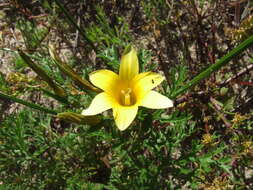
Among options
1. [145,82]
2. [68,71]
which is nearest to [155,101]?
[145,82]

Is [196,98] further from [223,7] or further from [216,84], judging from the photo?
[223,7]

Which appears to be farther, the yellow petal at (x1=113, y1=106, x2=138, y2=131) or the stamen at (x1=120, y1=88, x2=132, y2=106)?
the stamen at (x1=120, y1=88, x2=132, y2=106)

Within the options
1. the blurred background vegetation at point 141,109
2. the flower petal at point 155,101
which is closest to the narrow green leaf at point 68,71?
the blurred background vegetation at point 141,109

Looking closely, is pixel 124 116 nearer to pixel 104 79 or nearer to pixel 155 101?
pixel 155 101

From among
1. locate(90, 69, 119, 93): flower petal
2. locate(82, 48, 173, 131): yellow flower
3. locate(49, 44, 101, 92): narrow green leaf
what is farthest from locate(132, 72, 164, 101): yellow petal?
locate(49, 44, 101, 92): narrow green leaf

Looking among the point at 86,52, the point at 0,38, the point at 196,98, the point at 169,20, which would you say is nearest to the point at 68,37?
the point at 86,52

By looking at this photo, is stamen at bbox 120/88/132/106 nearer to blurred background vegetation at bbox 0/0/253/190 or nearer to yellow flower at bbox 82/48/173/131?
yellow flower at bbox 82/48/173/131

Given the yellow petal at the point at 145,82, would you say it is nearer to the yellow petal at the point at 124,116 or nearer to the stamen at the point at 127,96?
the stamen at the point at 127,96
